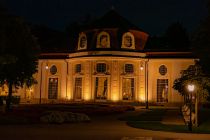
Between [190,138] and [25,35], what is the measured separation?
20.7m

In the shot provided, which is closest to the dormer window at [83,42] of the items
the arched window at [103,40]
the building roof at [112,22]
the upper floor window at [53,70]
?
the building roof at [112,22]

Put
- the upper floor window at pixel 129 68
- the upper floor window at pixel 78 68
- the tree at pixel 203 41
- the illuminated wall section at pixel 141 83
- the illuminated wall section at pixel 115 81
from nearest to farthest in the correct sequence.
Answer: the tree at pixel 203 41 → the illuminated wall section at pixel 115 81 → the illuminated wall section at pixel 141 83 → the upper floor window at pixel 129 68 → the upper floor window at pixel 78 68

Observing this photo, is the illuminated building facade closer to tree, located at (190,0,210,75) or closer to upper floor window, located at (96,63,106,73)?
upper floor window, located at (96,63,106,73)

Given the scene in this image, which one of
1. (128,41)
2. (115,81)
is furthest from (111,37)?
(115,81)

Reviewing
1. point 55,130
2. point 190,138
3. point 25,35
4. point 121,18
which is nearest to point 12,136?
point 55,130

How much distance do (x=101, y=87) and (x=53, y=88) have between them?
8.22 metres

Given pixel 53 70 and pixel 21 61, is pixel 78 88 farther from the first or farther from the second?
pixel 21 61

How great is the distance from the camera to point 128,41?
188 feet

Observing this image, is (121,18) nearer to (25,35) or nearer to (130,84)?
(130,84)

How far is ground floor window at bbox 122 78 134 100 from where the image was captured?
55000 mm

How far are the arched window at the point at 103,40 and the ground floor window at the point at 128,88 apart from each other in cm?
556

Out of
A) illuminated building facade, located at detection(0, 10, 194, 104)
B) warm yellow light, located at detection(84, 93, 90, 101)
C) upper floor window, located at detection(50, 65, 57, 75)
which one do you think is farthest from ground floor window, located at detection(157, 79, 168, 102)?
upper floor window, located at detection(50, 65, 57, 75)

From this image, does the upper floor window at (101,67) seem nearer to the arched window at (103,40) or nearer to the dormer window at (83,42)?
the arched window at (103,40)

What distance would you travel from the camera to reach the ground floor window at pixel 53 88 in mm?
59500
